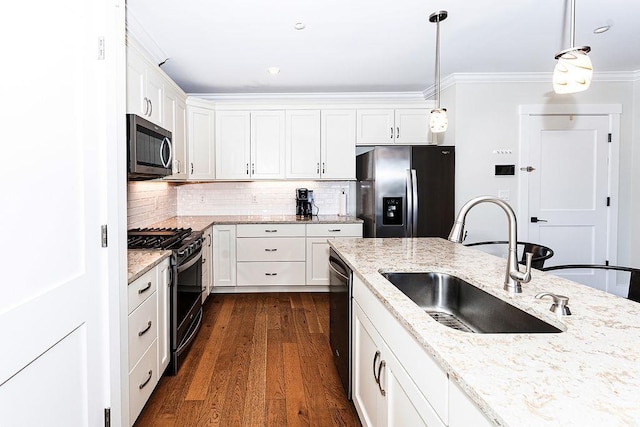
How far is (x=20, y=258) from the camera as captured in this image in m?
1.05

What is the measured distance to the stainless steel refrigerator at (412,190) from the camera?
12.3 feet

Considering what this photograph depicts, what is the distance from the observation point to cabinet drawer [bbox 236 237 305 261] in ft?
14.0

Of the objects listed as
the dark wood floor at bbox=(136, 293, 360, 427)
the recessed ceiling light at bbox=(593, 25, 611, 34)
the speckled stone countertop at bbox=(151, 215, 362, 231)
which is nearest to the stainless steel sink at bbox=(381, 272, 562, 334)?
the dark wood floor at bbox=(136, 293, 360, 427)

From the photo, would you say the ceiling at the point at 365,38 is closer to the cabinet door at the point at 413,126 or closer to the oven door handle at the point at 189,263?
the cabinet door at the point at 413,126

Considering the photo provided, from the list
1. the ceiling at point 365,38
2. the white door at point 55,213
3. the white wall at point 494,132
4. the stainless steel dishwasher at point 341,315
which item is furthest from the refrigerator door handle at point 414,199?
the white door at point 55,213

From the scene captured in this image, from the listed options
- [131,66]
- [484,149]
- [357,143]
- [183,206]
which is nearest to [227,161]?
[183,206]

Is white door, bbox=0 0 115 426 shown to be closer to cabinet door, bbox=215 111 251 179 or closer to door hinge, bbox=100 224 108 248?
door hinge, bbox=100 224 108 248

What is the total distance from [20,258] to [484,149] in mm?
4077

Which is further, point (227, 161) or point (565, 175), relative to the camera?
point (227, 161)

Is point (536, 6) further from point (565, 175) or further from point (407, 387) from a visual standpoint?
point (407, 387)

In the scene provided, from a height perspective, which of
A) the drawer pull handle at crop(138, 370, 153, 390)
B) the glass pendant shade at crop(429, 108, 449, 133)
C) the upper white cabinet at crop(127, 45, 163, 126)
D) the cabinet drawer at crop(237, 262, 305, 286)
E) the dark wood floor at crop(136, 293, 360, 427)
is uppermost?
the upper white cabinet at crop(127, 45, 163, 126)

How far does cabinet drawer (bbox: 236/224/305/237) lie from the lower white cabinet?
183 centimetres

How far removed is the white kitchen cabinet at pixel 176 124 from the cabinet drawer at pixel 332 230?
60.5 inches

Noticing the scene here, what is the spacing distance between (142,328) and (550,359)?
6.18 ft
